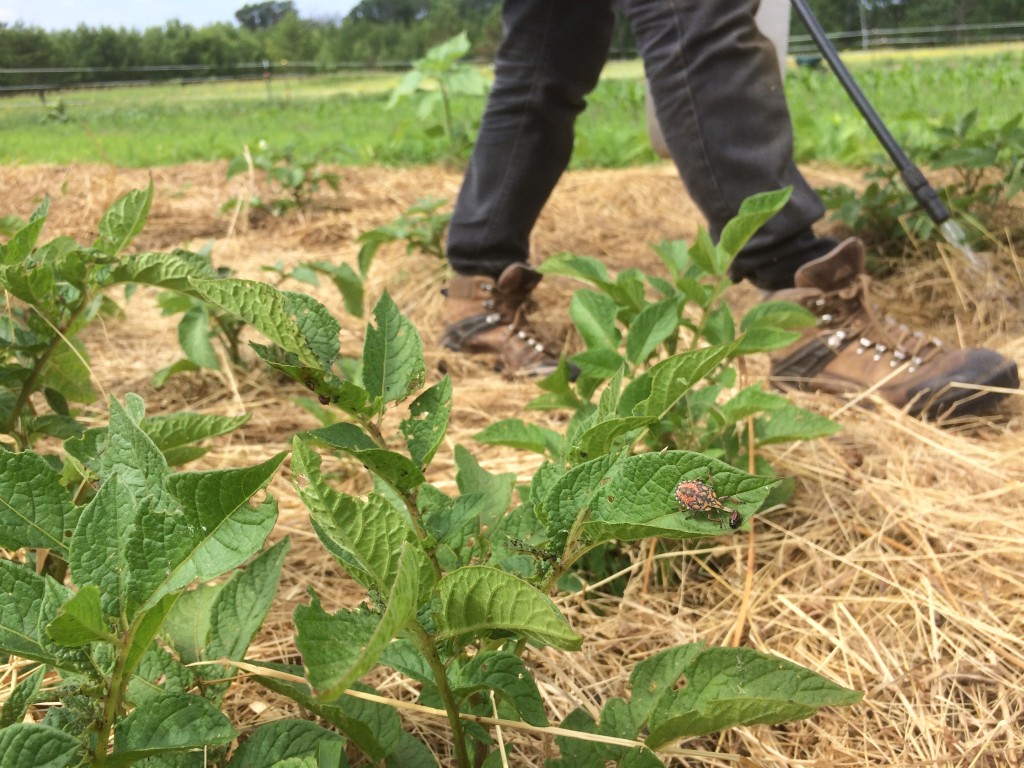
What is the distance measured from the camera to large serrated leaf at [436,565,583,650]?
48cm

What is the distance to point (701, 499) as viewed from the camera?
51 centimetres

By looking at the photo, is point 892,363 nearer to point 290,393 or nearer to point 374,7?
point 290,393

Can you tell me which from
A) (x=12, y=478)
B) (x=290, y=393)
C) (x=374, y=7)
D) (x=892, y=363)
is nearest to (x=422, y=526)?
(x=12, y=478)

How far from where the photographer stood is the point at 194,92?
10062 mm

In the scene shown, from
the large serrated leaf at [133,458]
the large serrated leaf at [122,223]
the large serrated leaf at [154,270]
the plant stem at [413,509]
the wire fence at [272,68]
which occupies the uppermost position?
the wire fence at [272,68]

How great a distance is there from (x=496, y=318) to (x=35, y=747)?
1.63 m

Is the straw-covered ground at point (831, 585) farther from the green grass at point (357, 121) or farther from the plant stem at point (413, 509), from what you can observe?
the green grass at point (357, 121)

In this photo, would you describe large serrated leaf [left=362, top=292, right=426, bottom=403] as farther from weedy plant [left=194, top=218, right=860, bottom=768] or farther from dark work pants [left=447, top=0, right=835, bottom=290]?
dark work pants [left=447, top=0, right=835, bottom=290]

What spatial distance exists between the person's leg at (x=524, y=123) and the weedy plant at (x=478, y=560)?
134 centimetres

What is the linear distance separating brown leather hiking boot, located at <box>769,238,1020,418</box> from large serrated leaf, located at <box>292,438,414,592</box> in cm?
126

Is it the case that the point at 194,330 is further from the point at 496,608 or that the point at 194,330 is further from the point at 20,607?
the point at 496,608

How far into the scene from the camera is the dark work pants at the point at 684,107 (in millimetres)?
1613

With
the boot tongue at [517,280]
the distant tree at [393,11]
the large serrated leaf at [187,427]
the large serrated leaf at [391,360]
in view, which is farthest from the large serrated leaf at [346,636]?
the distant tree at [393,11]

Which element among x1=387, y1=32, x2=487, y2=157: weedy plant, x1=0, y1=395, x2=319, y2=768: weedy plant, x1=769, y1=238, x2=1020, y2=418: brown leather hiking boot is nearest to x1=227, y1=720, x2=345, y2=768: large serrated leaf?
x1=0, y1=395, x2=319, y2=768: weedy plant
